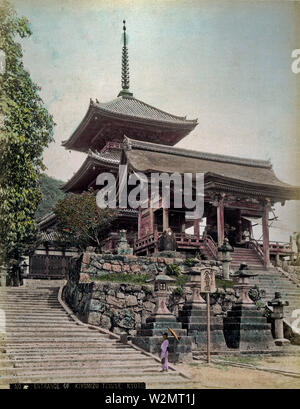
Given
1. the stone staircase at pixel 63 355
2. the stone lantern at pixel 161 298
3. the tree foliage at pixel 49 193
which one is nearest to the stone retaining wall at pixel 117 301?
the stone staircase at pixel 63 355

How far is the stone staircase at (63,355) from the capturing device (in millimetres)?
10102

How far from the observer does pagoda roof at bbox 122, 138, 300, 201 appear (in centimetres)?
2377

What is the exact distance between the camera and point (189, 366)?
1238cm

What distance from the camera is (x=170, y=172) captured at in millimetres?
23953

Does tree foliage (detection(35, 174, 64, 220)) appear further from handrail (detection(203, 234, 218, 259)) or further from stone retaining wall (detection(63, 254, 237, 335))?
stone retaining wall (detection(63, 254, 237, 335))

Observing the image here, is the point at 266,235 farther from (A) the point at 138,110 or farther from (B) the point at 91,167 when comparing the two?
(A) the point at 138,110

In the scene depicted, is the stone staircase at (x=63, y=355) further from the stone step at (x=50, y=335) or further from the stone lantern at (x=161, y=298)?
the stone lantern at (x=161, y=298)

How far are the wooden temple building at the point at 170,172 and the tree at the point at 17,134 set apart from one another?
9.70 m

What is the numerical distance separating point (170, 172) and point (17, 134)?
40.7 feet

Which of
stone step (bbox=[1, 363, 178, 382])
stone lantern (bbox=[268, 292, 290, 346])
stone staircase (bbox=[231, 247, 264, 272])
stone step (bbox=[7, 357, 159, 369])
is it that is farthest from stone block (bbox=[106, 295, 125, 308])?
stone staircase (bbox=[231, 247, 264, 272])

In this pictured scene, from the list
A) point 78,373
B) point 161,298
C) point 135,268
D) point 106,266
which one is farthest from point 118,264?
point 78,373
